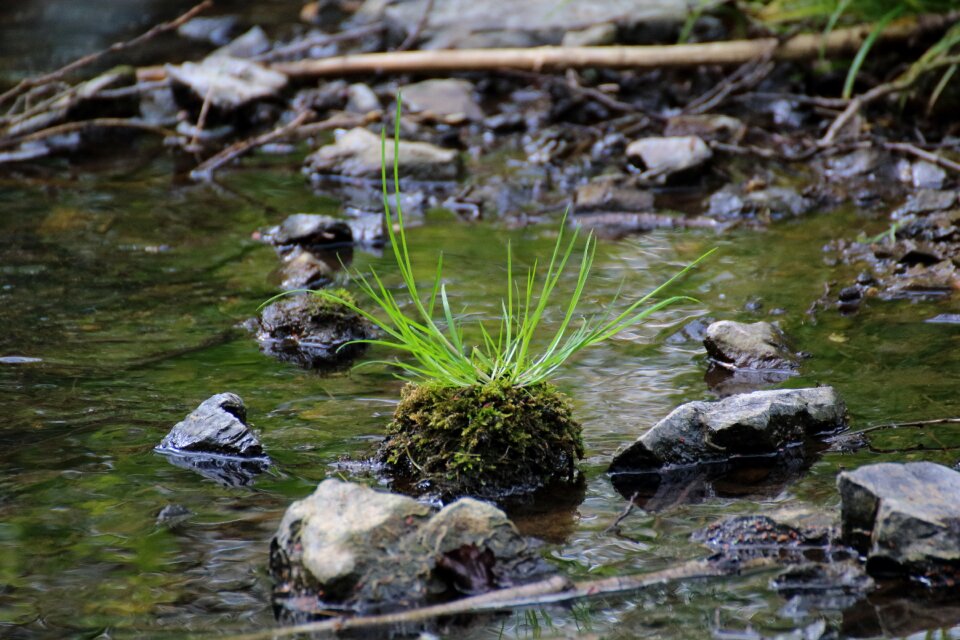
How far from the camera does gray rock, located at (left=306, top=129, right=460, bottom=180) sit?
23.5 feet

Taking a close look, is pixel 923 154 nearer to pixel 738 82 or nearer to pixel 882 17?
pixel 882 17

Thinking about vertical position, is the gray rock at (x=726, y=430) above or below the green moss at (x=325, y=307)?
below

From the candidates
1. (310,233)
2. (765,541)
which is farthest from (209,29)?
(765,541)

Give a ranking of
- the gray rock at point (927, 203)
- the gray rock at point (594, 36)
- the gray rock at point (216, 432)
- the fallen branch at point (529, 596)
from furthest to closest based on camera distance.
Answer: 1. the gray rock at point (594, 36)
2. the gray rock at point (927, 203)
3. the gray rock at point (216, 432)
4. the fallen branch at point (529, 596)

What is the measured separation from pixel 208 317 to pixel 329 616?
2.52 metres

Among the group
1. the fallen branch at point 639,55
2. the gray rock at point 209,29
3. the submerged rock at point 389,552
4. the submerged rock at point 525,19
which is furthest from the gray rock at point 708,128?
the gray rock at point 209,29

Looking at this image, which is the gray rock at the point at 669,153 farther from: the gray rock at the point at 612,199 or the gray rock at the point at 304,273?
the gray rock at the point at 304,273

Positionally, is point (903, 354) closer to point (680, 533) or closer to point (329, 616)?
point (680, 533)

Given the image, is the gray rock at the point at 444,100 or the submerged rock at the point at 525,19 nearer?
the gray rock at the point at 444,100

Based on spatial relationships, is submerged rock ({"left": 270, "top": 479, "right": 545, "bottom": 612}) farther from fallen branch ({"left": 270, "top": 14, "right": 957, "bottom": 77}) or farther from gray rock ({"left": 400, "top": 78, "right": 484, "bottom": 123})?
gray rock ({"left": 400, "top": 78, "right": 484, "bottom": 123})

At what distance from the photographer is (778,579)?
2.57 metres

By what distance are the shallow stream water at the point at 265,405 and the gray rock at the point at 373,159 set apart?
0.74 meters

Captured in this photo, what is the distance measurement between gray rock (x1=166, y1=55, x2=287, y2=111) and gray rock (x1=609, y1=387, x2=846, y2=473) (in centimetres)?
602

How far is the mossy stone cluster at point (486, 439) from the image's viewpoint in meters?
3.06
